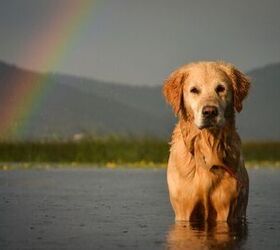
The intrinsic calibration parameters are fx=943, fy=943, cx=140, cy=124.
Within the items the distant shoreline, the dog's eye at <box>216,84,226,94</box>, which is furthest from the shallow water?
the distant shoreline

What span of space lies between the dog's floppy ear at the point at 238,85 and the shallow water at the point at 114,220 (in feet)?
4.41

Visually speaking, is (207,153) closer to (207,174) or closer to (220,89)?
(207,174)

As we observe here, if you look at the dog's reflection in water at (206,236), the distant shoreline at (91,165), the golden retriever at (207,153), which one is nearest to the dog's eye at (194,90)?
the golden retriever at (207,153)

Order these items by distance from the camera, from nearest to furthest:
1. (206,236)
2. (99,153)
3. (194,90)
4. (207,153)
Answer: (206,236) → (194,90) → (207,153) → (99,153)

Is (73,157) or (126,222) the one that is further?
(73,157)

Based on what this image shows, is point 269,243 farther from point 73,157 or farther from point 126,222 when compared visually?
point 73,157

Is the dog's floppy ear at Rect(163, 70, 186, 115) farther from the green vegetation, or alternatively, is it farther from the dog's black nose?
the green vegetation

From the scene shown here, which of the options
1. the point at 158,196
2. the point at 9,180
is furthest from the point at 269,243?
the point at 9,180

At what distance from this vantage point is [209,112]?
31.2 ft

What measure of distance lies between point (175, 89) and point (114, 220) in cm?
268

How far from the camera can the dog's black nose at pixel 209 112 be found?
31.1 ft

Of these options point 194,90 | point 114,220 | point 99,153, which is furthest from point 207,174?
point 99,153

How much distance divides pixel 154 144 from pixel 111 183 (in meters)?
12.1

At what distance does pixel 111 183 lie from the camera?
872 inches
